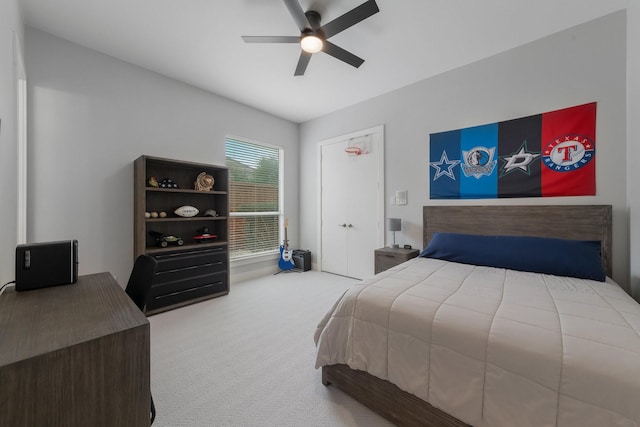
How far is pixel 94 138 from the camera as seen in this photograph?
104 inches

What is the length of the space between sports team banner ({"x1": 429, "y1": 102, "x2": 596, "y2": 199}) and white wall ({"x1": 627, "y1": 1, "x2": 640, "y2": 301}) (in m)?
0.22

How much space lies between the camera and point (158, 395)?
1576 mm

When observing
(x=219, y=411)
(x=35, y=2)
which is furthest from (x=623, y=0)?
(x=35, y=2)

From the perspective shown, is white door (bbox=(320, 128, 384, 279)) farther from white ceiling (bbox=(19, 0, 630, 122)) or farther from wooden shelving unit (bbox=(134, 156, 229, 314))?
wooden shelving unit (bbox=(134, 156, 229, 314))

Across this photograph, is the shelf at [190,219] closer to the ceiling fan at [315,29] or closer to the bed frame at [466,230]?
the ceiling fan at [315,29]

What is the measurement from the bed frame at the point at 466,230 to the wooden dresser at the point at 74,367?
44.3 inches

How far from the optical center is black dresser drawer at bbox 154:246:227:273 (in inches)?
111

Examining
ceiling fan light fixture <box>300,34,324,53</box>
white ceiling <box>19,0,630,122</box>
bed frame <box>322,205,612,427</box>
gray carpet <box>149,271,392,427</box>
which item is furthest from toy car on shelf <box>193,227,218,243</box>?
ceiling fan light fixture <box>300,34,324,53</box>

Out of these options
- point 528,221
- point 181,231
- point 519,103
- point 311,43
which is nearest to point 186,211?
point 181,231

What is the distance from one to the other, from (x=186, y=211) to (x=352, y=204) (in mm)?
2432

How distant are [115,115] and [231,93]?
146 centimetres

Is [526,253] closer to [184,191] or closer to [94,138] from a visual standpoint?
[184,191]

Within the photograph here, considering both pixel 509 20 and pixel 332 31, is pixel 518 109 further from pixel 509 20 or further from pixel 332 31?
pixel 332 31

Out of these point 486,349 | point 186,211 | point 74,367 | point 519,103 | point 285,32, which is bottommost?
point 486,349
